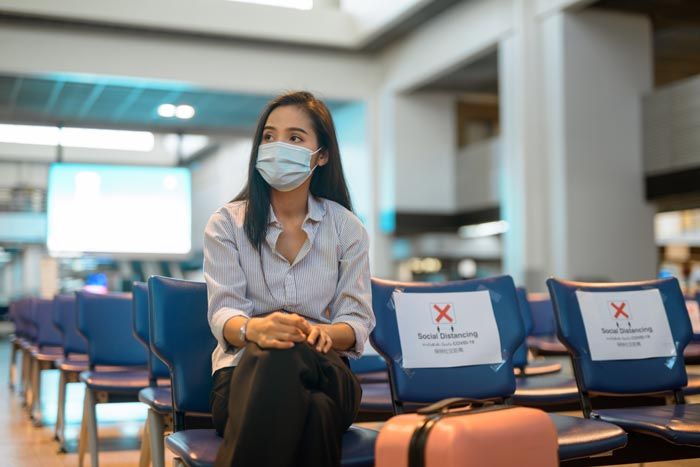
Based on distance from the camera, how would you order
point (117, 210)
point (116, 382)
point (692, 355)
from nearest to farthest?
point (116, 382), point (692, 355), point (117, 210)

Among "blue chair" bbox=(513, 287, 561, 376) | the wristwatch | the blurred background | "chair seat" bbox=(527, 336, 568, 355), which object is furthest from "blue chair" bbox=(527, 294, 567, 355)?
the blurred background

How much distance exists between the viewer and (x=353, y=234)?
2293 mm

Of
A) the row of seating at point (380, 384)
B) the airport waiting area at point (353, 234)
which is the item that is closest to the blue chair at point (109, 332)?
the airport waiting area at point (353, 234)

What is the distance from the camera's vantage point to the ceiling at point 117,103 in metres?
11.4

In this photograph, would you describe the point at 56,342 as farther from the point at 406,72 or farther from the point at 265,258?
the point at 406,72

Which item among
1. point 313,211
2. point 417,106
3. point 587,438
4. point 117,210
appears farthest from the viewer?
point 117,210

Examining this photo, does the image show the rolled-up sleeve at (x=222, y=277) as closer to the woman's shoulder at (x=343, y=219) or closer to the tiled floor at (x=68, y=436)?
the woman's shoulder at (x=343, y=219)

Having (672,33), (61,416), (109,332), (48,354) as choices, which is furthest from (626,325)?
(672,33)

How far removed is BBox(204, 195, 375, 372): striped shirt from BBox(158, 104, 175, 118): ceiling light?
1099cm

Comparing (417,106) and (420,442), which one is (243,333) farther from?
(417,106)

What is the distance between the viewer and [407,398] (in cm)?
248

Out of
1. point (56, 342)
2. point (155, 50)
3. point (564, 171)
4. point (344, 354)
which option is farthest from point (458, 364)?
point (155, 50)

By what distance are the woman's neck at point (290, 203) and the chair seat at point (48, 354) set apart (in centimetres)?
363

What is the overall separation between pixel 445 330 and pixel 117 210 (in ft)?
36.5
